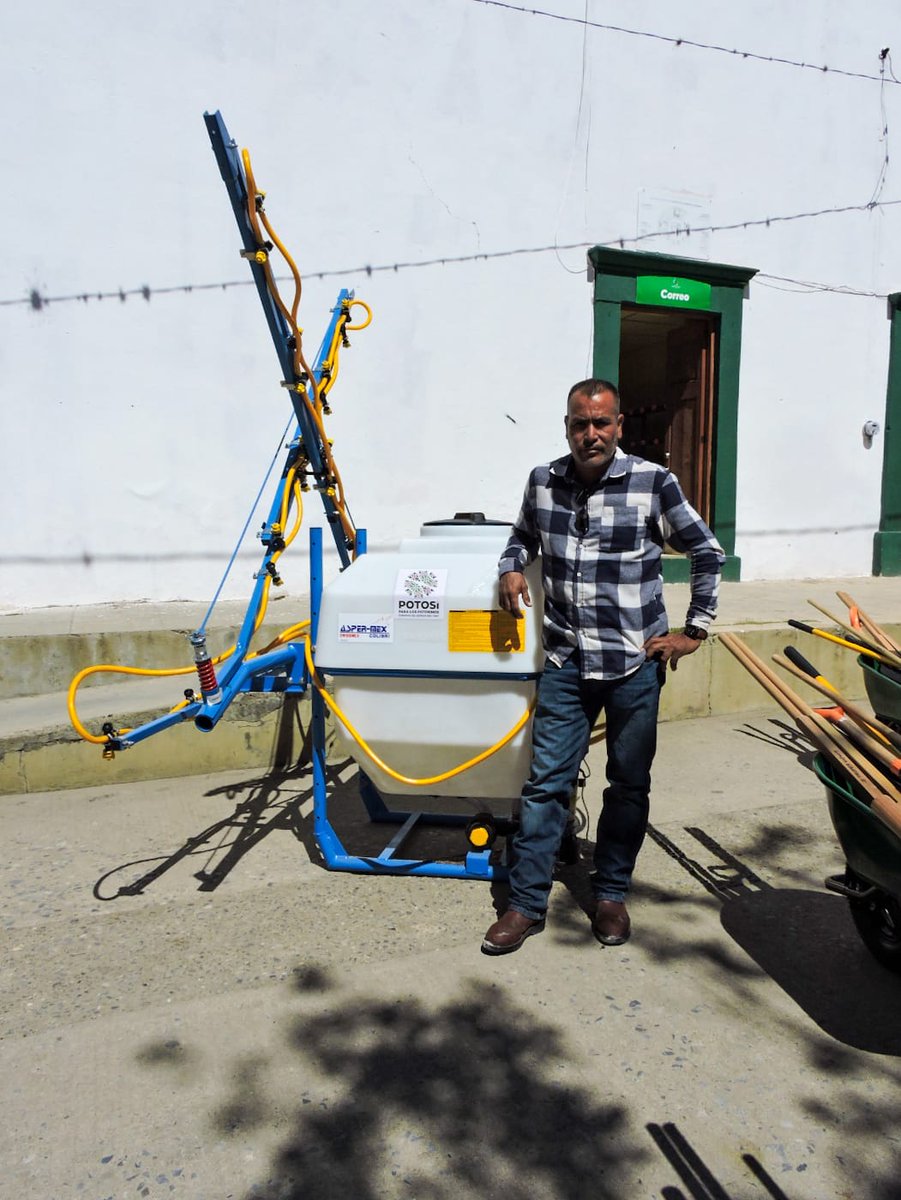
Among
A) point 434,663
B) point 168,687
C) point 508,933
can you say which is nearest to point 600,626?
point 434,663

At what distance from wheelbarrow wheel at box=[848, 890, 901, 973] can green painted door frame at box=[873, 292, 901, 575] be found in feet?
22.9

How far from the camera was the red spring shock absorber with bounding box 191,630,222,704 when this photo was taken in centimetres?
271

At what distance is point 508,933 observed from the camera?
2.65 m

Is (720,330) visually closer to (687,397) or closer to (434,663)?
(687,397)

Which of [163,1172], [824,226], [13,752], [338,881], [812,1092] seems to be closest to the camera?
[163,1172]

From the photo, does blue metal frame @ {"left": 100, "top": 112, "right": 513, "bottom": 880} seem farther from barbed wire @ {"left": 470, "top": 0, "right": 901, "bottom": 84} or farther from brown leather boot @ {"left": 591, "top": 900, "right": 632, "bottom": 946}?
barbed wire @ {"left": 470, "top": 0, "right": 901, "bottom": 84}

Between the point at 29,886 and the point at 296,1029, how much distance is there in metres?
1.50

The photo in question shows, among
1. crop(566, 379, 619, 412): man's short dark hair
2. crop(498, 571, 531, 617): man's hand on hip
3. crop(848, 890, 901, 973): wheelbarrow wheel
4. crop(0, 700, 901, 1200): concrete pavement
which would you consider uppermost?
crop(566, 379, 619, 412): man's short dark hair

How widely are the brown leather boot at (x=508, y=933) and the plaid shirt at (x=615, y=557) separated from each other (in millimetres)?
824

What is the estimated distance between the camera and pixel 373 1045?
221 centimetres

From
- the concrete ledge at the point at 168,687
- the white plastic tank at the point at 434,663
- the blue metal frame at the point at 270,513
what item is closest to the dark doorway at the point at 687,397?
the concrete ledge at the point at 168,687

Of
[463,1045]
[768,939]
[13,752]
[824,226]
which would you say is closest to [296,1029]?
[463,1045]

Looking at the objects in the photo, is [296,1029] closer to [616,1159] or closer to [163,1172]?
[163,1172]

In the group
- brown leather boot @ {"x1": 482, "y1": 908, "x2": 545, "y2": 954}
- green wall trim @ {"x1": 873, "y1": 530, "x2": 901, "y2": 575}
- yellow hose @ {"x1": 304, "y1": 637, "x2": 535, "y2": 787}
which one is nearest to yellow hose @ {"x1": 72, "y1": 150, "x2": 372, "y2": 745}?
yellow hose @ {"x1": 304, "y1": 637, "x2": 535, "y2": 787}
